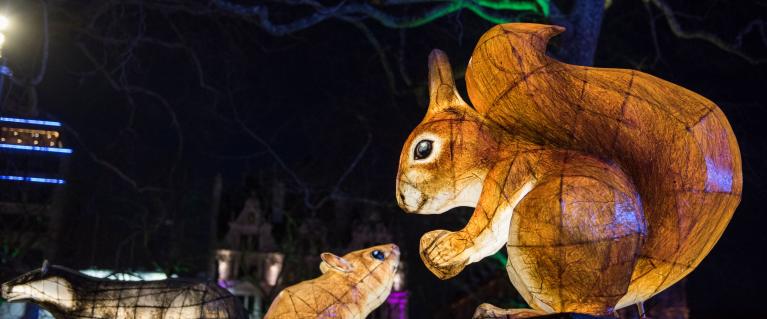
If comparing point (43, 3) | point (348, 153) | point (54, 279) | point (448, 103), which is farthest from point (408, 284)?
point (448, 103)

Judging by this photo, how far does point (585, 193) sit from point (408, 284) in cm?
1272

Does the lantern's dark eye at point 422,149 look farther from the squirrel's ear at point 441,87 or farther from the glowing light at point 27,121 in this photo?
the glowing light at point 27,121

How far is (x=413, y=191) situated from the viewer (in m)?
2.21

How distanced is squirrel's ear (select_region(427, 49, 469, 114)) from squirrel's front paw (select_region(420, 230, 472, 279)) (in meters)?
0.44

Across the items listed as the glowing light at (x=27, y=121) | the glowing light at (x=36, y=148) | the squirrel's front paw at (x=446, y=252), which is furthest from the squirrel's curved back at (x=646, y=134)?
the glowing light at (x=36, y=148)

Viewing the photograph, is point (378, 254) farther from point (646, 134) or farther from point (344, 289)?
point (646, 134)

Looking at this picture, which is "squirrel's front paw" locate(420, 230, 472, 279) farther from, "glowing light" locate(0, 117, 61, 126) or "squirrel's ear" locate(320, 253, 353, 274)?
"glowing light" locate(0, 117, 61, 126)

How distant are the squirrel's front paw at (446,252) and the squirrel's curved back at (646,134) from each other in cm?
37

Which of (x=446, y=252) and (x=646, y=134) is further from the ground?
(x=646, y=134)

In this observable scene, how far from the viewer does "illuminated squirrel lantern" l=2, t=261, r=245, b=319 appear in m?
4.10

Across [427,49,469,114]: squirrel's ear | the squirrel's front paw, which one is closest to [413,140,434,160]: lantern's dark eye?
[427,49,469,114]: squirrel's ear

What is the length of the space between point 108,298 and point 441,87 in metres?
2.85

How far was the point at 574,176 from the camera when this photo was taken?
1.85m

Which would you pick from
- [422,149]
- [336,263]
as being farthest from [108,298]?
[422,149]
